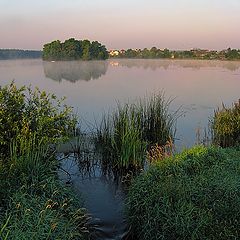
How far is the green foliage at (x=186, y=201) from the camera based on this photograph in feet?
14.1

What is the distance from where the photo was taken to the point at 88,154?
28.5ft

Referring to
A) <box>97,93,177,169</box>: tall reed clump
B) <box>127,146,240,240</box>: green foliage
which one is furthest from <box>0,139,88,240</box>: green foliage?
<box>97,93,177,169</box>: tall reed clump

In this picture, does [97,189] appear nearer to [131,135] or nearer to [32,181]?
[131,135]

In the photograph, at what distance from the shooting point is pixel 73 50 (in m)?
78.7

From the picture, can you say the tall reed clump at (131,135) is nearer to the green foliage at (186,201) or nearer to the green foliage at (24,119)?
the green foliage at (186,201)

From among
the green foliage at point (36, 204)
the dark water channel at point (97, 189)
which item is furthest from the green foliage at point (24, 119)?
the dark water channel at point (97, 189)

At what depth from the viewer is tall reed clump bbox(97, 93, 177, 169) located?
7719mm

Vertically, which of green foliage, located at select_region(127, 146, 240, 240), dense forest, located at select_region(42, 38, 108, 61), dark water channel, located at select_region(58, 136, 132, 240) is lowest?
dark water channel, located at select_region(58, 136, 132, 240)

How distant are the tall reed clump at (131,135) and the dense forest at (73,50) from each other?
227 feet

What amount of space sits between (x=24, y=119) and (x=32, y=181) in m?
1.49

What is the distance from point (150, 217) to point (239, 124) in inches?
222

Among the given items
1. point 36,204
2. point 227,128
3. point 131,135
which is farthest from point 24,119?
point 227,128

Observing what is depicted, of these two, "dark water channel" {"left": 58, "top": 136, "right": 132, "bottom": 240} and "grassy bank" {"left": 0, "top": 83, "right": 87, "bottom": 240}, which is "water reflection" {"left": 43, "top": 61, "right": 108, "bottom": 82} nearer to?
"dark water channel" {"left": 58, "top": 136, "right": 132, "bottom": 240}

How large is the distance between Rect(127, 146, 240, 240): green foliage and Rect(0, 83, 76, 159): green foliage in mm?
1865
